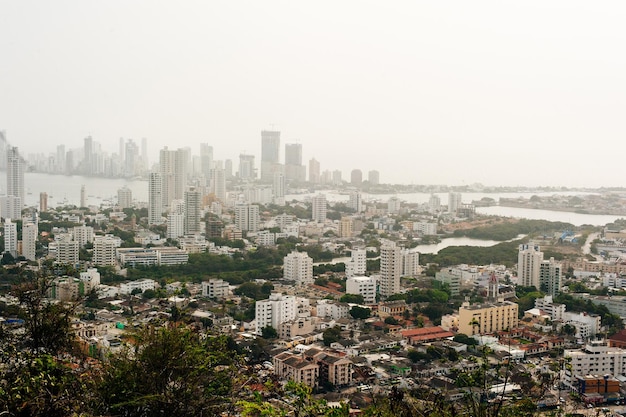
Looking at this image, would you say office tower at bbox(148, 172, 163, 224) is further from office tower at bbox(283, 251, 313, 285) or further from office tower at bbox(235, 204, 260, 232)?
office tower at bbox(283, 251, 313, 285)

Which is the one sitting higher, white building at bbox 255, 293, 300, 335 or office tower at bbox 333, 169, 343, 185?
office tower at bbox 333, 169, 343, 185

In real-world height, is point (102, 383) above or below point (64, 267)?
below

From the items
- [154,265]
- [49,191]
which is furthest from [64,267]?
[49,191]

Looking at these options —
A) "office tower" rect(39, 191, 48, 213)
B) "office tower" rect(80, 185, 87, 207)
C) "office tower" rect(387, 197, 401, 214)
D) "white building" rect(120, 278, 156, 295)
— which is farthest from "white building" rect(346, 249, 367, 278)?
"office tower" rect(387, 197, 401, 214)

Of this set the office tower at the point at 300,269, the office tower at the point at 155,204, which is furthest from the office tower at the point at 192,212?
the office tower at the point at 300,269

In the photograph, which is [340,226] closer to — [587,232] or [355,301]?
[587,232]

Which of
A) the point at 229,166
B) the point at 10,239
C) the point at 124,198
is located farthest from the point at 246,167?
the point at 10,239

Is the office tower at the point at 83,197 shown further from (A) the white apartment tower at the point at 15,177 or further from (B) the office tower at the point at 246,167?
(B) the office tower at the point at 246,167
